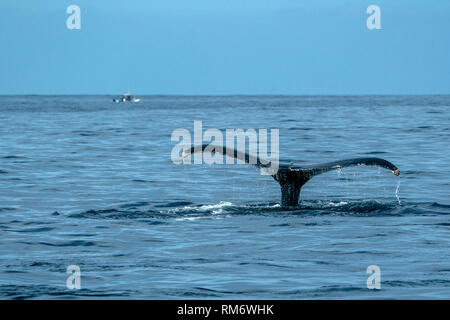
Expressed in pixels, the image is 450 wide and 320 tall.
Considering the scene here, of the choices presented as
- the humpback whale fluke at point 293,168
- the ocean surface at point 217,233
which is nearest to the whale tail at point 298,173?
the humpback whale fluke at point 293,168

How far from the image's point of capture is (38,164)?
26391mm

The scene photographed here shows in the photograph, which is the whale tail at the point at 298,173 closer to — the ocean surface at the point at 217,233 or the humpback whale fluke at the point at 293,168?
the humpback whale fluke at the point at 293,168

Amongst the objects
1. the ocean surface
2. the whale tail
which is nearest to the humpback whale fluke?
the whale tail

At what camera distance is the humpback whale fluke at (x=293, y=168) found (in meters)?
13.0

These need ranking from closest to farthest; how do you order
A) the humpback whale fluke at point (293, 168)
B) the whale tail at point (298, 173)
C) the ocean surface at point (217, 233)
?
the ocean surface at point (217, 233), the humpback whale fluke at point (293, 168), the whale tail at point (298, 173)

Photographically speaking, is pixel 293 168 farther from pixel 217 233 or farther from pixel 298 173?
pixel 217 233

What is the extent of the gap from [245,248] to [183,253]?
0.87 metres

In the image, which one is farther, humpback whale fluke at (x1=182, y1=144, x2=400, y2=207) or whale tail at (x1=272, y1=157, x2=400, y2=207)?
whale tail at (x1=272, y1=157, x2=400, y2=207)

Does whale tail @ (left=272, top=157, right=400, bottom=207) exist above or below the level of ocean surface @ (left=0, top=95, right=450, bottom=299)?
above

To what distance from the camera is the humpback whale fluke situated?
13.0m

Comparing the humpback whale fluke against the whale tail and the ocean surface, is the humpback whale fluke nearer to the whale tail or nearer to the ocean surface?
the whale tail

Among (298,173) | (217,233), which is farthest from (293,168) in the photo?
(217,233)
